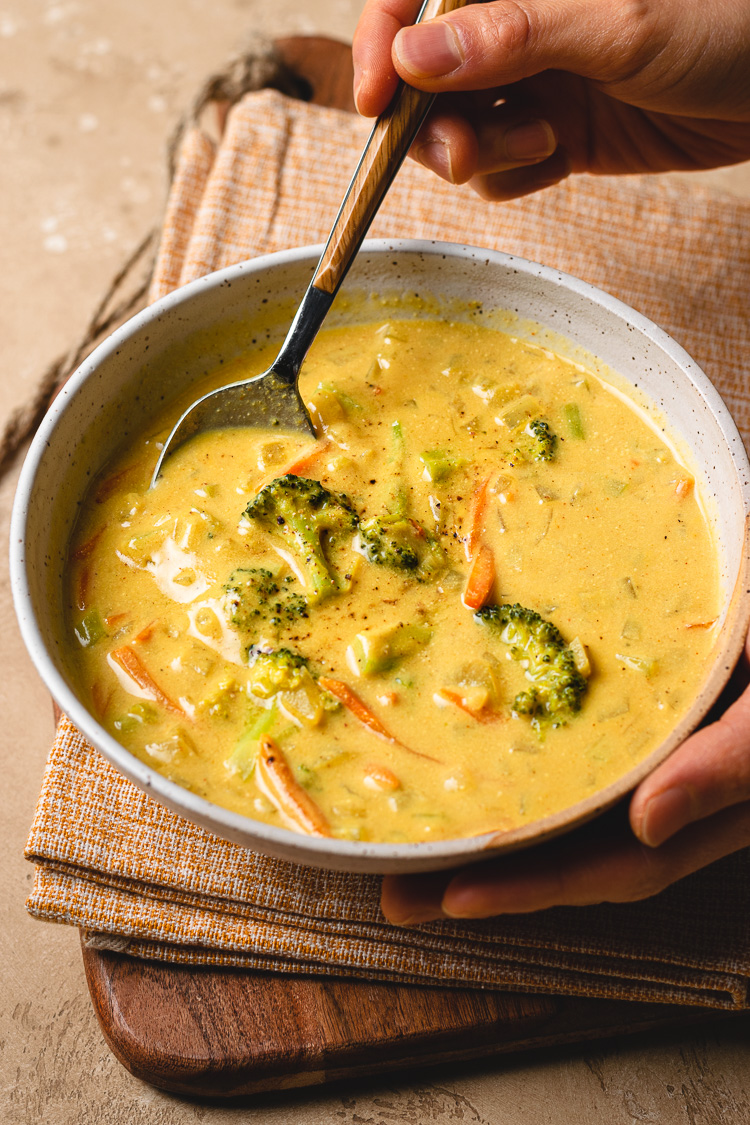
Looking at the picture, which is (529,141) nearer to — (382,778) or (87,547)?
(87,547)

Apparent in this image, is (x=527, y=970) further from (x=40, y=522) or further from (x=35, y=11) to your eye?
(x=35, y=11)

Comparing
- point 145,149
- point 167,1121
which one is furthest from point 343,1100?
point 145,149

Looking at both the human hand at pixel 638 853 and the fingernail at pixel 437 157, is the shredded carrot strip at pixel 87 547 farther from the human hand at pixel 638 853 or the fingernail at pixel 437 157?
the fingernail at pixel 437 157

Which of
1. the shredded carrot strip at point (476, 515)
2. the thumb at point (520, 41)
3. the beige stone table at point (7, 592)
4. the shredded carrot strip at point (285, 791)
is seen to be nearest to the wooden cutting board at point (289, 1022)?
the beige stone table at point (7, 592)

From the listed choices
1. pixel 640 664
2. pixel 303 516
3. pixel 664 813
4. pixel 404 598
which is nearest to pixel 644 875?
pixel 664 813

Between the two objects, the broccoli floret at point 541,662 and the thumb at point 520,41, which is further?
the thumb at point 520,41
